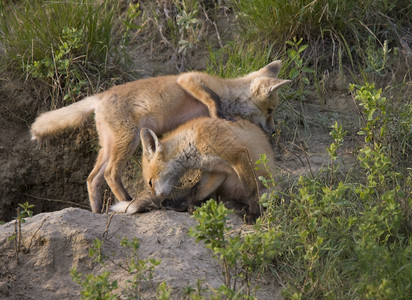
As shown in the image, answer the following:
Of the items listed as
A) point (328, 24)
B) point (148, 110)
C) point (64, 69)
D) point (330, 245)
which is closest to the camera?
point (330, 245)

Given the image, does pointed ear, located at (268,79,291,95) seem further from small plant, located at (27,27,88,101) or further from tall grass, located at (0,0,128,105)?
small plant, located at (27,27,88,101)

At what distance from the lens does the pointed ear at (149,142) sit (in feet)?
18.8

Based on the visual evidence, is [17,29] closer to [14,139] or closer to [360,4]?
[14,139]

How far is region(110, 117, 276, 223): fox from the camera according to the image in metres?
5.41

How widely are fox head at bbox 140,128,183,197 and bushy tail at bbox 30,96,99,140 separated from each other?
849 mm

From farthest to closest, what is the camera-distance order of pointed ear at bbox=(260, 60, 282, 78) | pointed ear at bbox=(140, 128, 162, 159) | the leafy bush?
pointed ear at bbox=(260, 60, 282, 78)
pointed ear at bbox=(140, 128, 162, 159)
the leafy bush

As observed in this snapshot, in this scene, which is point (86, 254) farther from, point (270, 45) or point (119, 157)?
point (270, 45)

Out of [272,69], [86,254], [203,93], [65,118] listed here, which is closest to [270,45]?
[272,69]

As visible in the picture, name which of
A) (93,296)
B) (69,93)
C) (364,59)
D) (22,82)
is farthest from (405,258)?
(22,82)

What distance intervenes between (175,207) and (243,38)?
275cm

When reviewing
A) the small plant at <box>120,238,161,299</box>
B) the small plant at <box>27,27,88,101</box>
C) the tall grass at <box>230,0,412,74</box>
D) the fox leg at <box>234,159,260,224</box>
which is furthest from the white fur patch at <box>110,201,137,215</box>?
the tall grass at <box>230,0,412,74</box>

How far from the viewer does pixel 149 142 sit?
5805 millimetres

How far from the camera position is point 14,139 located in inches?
289

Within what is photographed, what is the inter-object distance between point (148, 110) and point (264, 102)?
4.40ft
